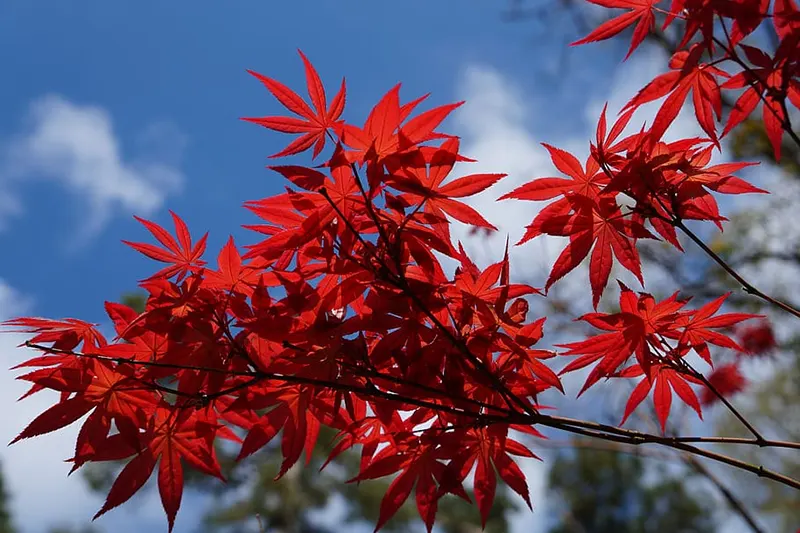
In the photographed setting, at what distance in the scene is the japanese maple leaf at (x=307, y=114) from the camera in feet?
2.96

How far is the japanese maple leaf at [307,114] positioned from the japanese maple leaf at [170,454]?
392 millimetres

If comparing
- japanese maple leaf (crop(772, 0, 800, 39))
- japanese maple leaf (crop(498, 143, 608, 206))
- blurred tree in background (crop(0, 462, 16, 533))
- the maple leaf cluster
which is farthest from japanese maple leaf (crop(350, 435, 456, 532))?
blurred tree in background (crop(0, 462, 16, 533))

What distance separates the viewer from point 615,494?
1762cm

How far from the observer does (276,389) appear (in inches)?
36.6

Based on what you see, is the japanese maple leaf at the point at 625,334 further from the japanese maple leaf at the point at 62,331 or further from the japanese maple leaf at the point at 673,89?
the japanese maple leaf at the point at 62,331

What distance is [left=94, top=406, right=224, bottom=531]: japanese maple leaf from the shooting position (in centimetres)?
90

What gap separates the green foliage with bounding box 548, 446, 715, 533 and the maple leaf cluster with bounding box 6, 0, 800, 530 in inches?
678

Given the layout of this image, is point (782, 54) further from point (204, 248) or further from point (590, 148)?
point (204, 248)

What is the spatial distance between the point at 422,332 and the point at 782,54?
538 mm

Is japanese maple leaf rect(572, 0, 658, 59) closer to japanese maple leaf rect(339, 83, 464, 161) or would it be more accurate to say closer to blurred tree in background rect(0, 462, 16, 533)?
japanese maple leaf rect(339, 83, 464, 161)

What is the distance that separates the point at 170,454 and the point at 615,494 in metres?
18.5

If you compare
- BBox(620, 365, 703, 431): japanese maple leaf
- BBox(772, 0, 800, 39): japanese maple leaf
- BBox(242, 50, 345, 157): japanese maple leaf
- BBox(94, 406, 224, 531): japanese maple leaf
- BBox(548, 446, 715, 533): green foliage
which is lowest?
BBox(94, 406, 224, 531): japanese maple leaf

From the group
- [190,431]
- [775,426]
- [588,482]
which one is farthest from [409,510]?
[190,431]

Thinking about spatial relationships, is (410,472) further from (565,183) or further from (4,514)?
(4,514)
